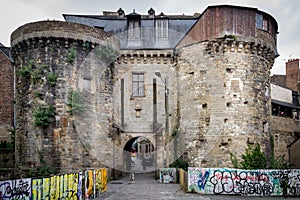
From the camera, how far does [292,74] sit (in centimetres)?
4175

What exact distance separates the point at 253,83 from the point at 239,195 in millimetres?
8714

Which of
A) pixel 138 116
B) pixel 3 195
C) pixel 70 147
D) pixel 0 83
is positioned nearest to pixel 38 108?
pixel 70 147

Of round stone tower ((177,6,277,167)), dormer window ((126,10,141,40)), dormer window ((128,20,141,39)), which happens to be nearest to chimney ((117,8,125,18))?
dormer window ((126,10,141,40))

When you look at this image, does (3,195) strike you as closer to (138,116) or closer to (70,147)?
(70,147)

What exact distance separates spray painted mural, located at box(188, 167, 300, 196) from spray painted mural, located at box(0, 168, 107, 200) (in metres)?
5.31

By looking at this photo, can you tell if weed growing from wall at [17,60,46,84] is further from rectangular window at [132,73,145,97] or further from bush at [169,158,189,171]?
bush at [169,158,189,171]

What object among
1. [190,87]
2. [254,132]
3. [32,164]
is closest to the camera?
[32,164]

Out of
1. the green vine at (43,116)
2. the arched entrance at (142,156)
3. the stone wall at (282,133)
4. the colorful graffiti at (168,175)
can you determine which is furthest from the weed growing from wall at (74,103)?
the stone wall at (282,133)

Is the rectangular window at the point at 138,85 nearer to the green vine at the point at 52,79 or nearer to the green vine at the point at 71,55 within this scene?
the green vine at the point at 71,55

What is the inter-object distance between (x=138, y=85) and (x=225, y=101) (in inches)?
276

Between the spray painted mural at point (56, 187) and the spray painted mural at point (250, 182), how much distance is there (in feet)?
17.4

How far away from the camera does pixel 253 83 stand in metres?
24.0

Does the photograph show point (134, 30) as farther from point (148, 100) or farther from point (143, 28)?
point (148, 100)

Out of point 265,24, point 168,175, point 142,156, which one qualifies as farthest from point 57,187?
point 142,156
